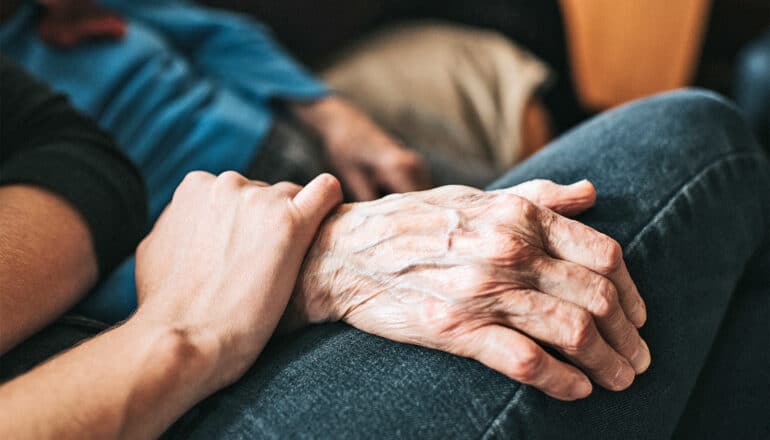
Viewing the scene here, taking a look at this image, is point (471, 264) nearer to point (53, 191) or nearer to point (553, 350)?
point (553, 350)

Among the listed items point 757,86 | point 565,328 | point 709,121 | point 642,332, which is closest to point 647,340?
point 642,332

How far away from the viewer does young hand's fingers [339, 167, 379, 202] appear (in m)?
1.09

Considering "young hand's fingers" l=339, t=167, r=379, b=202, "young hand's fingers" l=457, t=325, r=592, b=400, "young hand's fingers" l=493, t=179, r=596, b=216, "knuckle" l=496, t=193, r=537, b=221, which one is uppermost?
"knuckle" l=496, t=193, r=537, b=221

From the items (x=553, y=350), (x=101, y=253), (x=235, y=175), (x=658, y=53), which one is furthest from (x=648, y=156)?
(x=658, y=53)

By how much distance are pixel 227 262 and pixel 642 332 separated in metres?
0.36

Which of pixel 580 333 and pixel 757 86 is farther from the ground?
pixel 580 333

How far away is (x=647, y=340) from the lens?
1.87 ft

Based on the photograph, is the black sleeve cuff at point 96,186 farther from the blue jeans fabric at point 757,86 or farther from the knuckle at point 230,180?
the blue jeans fabric at point 757,86

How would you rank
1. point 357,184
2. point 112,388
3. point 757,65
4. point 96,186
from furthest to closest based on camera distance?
1. point 757,65
2. point 357,184
3. point 96,186
4. point 112,388

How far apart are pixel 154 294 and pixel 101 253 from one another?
0.46ft

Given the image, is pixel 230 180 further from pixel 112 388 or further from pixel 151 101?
pixel 151 101

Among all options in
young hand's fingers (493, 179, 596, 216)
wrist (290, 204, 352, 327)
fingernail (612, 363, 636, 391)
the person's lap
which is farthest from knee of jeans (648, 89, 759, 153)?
wrist (290, 204, 352, 327)

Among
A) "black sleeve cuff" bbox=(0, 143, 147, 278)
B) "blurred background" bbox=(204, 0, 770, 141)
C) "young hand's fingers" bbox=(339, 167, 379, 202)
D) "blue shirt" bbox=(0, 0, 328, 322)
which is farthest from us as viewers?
"blurred background" bbox=(204, 0, 770, 141)

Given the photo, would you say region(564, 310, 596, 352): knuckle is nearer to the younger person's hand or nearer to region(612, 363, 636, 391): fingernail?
region(612, 363, 636, 391): fingernail
